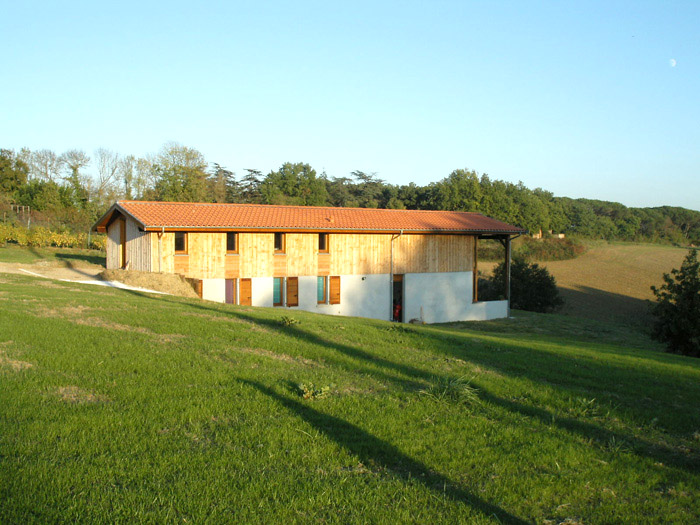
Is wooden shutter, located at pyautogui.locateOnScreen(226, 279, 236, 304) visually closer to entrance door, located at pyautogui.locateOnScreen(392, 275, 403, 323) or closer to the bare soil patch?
the bare soil patch

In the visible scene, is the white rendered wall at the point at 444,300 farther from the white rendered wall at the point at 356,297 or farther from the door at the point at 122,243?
the door at the point at 122,243

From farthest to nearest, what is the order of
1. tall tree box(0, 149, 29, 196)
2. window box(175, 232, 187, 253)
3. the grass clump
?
tall tree box(0, 149, 29, 196) < window box(175, 232, 187, 253) < the grass clump

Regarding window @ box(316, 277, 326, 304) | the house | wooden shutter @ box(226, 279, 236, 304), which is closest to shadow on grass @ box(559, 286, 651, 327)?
the house

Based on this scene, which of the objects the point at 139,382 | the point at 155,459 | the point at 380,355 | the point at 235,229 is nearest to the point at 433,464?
the point at 155,459

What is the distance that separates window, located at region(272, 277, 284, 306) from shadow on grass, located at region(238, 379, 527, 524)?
20.9 meters

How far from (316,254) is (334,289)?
6.80 feet

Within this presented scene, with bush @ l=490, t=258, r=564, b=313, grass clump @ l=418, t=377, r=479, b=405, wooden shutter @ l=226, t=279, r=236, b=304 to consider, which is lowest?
bush @ l=490, t=258, r=564, b=313

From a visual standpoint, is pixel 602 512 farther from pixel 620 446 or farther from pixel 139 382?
pixel 139 382

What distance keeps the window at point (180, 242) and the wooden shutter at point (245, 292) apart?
3.04 m

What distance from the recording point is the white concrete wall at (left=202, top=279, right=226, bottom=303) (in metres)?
25.4

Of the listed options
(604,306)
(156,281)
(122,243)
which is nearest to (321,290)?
(156,281)

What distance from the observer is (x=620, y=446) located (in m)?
5.50

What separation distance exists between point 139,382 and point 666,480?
18.3ft

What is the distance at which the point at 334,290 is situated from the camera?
28453mm
